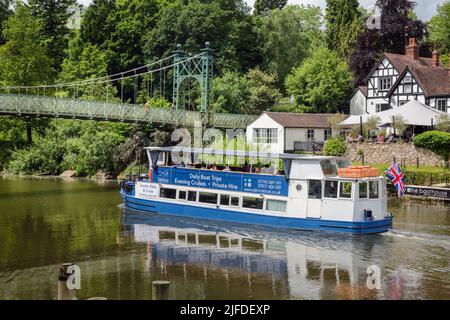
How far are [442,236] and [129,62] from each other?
64202 mm

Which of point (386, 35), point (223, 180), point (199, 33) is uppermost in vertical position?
point (199, 33)

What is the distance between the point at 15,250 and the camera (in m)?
28.8

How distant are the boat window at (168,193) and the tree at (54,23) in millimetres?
62839

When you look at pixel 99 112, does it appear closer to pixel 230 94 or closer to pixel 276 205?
pixel 230 94

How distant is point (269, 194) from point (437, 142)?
859 inches

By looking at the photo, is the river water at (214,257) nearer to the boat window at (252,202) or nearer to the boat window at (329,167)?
the boat window at (252,202)

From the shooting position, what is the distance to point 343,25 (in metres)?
94.6

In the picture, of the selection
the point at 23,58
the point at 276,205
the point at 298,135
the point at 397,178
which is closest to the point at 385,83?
the point at 298,135

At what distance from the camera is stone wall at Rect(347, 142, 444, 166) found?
51.3 metres

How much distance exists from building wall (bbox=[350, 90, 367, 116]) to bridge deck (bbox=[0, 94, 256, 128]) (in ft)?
49.1

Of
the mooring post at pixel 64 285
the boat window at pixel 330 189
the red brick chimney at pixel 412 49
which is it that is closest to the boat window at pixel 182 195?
the boat window at pixel 330 189

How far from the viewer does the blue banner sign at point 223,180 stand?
34.5 m

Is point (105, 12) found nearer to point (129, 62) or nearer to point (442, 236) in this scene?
point (129, 62)

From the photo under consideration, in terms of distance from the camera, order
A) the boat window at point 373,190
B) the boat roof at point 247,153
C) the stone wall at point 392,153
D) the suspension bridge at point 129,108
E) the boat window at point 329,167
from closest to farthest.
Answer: the boat window at point 373,190 < the boat window at point 329,167 < the boat roof at point 247,153 < the stone wall at point 392,153 < the suspension bridge at point 129,108
